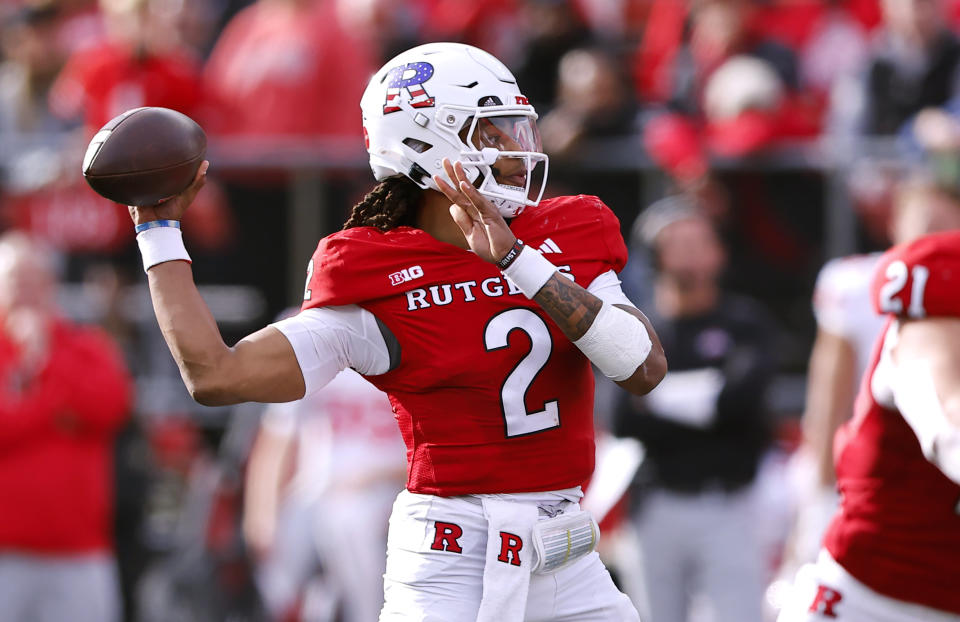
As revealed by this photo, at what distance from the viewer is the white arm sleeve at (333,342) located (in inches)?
135

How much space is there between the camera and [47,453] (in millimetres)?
6707

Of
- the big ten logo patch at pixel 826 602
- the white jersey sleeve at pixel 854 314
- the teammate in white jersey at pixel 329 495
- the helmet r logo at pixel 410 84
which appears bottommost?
the teammate in white jersey at pixel 329 495

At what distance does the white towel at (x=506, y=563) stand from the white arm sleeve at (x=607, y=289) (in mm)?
517

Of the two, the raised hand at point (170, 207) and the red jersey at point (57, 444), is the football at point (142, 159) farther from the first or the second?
the red jersey at point (57, 444)

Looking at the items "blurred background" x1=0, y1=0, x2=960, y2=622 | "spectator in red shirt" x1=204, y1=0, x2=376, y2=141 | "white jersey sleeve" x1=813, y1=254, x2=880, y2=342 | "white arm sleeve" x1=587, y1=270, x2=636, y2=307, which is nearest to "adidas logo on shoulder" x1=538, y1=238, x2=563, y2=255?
"white arm sleeve" x1=587, y1=270, x2=636, y2=307

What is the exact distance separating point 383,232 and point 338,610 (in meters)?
4.13

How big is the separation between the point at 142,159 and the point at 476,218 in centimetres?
76

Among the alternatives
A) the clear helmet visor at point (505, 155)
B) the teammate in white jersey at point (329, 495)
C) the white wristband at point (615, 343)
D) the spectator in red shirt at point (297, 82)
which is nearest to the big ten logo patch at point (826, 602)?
the white wristband at point (615, 343)

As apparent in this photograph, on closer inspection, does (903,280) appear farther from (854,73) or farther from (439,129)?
(854,73)

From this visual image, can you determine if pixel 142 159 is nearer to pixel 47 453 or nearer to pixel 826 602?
pixel 826 602

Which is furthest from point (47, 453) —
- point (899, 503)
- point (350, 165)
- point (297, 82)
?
point (899, 503)

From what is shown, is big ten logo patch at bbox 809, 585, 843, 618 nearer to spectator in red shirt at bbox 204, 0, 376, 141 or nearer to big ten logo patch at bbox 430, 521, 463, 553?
big ten logo patch at bbox 430, 521, 463, 553

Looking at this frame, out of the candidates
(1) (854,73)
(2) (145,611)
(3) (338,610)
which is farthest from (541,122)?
(2) (145,611)

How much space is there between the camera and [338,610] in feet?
24.1
